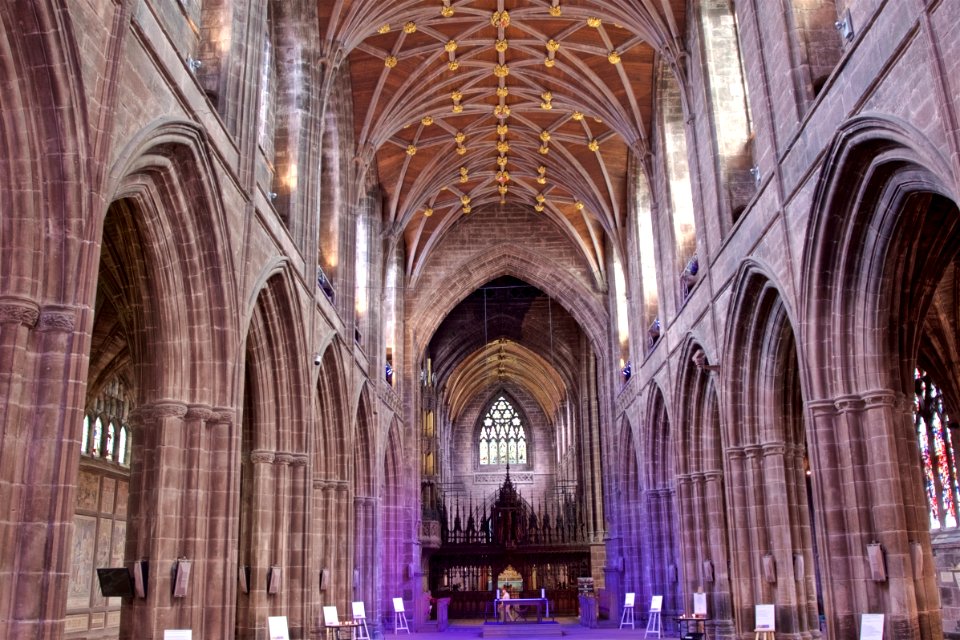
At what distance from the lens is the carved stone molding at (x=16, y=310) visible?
26.8 ft

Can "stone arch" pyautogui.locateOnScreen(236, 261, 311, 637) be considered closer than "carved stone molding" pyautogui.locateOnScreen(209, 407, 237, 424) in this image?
No

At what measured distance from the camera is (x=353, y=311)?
74.2ft

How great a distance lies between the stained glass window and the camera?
20.7m

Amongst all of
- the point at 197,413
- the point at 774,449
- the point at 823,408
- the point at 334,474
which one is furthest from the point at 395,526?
the point at 823,408

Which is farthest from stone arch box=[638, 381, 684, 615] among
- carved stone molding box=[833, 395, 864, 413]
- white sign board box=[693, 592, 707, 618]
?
carved stone molding box=[833, 395, 864, 413]

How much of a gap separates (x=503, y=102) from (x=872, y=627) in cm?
1928

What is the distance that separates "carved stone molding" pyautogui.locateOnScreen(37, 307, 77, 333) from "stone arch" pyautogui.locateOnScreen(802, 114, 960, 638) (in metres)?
9.37

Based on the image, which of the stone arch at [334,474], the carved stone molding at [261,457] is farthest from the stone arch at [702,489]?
the carved stone molding at [261,457]

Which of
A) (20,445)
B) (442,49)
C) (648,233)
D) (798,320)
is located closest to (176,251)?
(20,445)

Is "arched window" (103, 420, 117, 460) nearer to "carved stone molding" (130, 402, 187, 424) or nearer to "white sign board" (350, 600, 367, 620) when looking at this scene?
"white sign board" (350, 600, 367, 620)

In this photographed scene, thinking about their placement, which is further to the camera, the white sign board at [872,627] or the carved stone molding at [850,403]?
the carved stone molding at [850,403]

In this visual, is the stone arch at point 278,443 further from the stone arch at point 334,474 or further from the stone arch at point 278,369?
the stone arch at point 334,474

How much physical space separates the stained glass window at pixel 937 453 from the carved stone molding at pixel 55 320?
1856cm

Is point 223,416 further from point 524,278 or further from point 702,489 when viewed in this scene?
point 524,278
